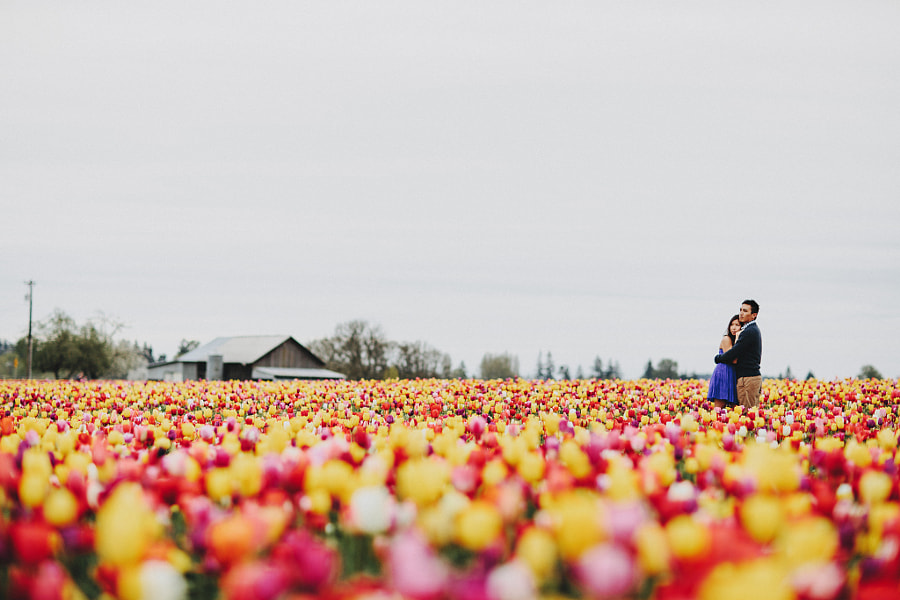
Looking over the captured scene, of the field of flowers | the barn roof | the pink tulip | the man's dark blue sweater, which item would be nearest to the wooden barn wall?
the barn roof

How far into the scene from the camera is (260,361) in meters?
78.6

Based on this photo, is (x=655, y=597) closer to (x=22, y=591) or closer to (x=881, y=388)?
(x=22, y=591)

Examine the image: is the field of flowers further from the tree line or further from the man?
the tree line

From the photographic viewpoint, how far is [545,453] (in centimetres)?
497

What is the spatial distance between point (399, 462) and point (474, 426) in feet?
5.23

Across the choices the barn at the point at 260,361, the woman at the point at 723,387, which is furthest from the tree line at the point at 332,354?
the woman at the point at 723,387

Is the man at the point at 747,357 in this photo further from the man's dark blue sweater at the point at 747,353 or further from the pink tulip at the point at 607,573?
the pink tulip at the point at 607,573

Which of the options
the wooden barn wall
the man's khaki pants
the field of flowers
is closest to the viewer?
the field of flowers

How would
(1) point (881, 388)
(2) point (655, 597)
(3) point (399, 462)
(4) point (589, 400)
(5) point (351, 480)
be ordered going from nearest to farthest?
1. (2) point (655, 597)
2. (5) point (351, 480)
3. (3) point (399, 462)
4. (4) point (589, 400)
5. (1) point (881, 388)

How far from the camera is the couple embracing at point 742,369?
11234 millimetres

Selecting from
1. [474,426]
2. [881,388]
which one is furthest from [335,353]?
[474,426]

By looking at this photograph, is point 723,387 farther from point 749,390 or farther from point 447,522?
point 447,522

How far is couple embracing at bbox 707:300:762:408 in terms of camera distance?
1123 cm

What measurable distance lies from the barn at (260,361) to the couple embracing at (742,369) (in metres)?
66.3
